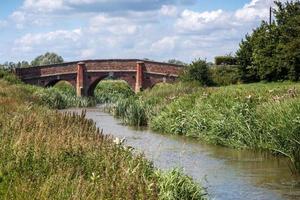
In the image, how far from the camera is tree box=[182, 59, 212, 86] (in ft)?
163

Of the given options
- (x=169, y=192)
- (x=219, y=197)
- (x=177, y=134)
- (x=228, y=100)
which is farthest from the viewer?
(x=177, y=134)

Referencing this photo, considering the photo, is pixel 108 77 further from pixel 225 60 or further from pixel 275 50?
pixel 275 50

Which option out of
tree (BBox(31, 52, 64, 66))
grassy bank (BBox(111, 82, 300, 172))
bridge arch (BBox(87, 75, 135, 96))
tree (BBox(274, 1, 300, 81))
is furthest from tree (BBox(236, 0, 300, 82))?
tree (BBox(31, 52, 64, 66))

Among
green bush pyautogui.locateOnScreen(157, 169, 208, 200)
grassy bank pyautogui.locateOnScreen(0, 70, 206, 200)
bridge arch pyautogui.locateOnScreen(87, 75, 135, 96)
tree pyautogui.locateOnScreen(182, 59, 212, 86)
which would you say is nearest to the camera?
grassy bank pyautogui.locateOnScreen(0, 70, 206, 200)

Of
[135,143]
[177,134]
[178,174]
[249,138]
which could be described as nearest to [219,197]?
[178,174]

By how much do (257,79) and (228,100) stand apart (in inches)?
803

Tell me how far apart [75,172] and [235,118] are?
46.4 feet

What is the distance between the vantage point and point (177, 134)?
91.2 feet

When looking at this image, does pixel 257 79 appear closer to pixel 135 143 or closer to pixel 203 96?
pixel 203 96

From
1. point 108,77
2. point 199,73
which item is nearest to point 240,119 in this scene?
point 199,73

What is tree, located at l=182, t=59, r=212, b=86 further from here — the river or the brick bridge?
the river

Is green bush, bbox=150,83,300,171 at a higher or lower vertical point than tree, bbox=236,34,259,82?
lower

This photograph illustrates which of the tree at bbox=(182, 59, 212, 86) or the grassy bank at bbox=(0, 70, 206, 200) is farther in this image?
the tree at bbox=(182, 59, 212, 86)

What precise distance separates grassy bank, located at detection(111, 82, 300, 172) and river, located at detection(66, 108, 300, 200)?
52 cm
